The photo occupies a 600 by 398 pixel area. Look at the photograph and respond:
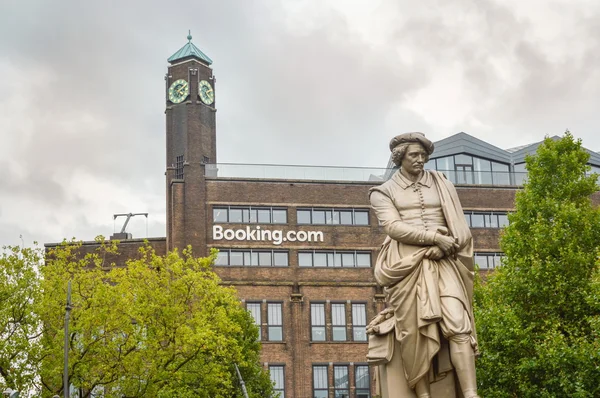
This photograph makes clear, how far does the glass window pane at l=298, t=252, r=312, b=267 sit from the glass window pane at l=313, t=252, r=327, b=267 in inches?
14.9

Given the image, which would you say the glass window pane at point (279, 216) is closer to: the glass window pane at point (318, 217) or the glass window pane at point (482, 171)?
the glass window pane at point (318, 217)

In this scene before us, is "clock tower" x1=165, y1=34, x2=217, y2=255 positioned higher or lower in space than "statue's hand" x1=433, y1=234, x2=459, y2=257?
higher

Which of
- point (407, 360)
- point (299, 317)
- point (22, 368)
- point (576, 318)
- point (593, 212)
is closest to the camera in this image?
point (407, 360)

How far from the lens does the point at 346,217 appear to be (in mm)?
72062

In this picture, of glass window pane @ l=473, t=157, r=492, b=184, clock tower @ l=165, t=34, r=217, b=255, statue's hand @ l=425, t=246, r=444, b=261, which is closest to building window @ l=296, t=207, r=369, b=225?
clock tower @ l=165, t=34, r=217, b=255

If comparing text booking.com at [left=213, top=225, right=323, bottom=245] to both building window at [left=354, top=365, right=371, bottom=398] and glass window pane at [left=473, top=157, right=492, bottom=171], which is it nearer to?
building window at [left=354, top=365, right=371, bottom=398]

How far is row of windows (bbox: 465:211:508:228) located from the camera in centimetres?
7356

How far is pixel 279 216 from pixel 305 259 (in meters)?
3.58

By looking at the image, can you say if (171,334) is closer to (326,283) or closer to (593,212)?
(593,212)

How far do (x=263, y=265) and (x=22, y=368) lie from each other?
32.9m

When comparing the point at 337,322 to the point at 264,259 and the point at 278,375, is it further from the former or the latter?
the point at 264,259

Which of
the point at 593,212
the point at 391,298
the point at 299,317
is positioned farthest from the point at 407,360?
the point at 299,317

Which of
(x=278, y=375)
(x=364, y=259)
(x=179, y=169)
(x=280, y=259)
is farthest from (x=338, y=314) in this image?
(x=179, y=169)

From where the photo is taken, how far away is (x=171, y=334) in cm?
3978
